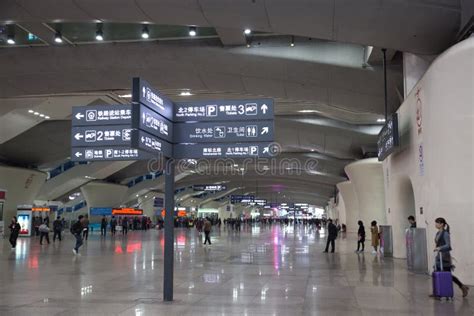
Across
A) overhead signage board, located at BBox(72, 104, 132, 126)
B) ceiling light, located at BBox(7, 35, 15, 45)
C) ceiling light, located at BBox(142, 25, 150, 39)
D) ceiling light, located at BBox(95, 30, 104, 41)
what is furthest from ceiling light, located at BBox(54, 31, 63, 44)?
overhead signage board, located at BBox(72, 104, 132, 126)

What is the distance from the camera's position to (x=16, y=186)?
136ft

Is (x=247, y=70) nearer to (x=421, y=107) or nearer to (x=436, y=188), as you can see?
(x=421, y=107)

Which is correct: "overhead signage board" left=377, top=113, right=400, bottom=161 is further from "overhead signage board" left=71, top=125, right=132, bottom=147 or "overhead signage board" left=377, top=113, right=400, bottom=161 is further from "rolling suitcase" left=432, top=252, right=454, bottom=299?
"overhead signage board" left=71, top=125, right=132, bottom=147

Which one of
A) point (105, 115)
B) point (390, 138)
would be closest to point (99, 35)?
point (105, 115)

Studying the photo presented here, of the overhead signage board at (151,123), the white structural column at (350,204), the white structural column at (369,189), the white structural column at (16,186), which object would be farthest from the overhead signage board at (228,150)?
the white structural column at (350,204)

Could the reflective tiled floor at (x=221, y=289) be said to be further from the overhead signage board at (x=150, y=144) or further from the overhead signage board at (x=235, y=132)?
the overhead signage board at (x=235, y=132)

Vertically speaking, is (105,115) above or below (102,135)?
above

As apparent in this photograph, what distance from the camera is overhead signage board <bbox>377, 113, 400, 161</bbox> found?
51.9 ft

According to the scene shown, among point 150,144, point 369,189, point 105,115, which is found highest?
point 105,115

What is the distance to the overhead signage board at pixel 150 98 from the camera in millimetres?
8594

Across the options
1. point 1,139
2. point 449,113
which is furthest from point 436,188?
point 1,139

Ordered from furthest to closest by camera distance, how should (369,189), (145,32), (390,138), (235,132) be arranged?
1. (369,189)
2. (145,32)
3. (390,138)
4. (235,132)

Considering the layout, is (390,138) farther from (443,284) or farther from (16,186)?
(16,186)

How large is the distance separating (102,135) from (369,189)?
25.6 meters
